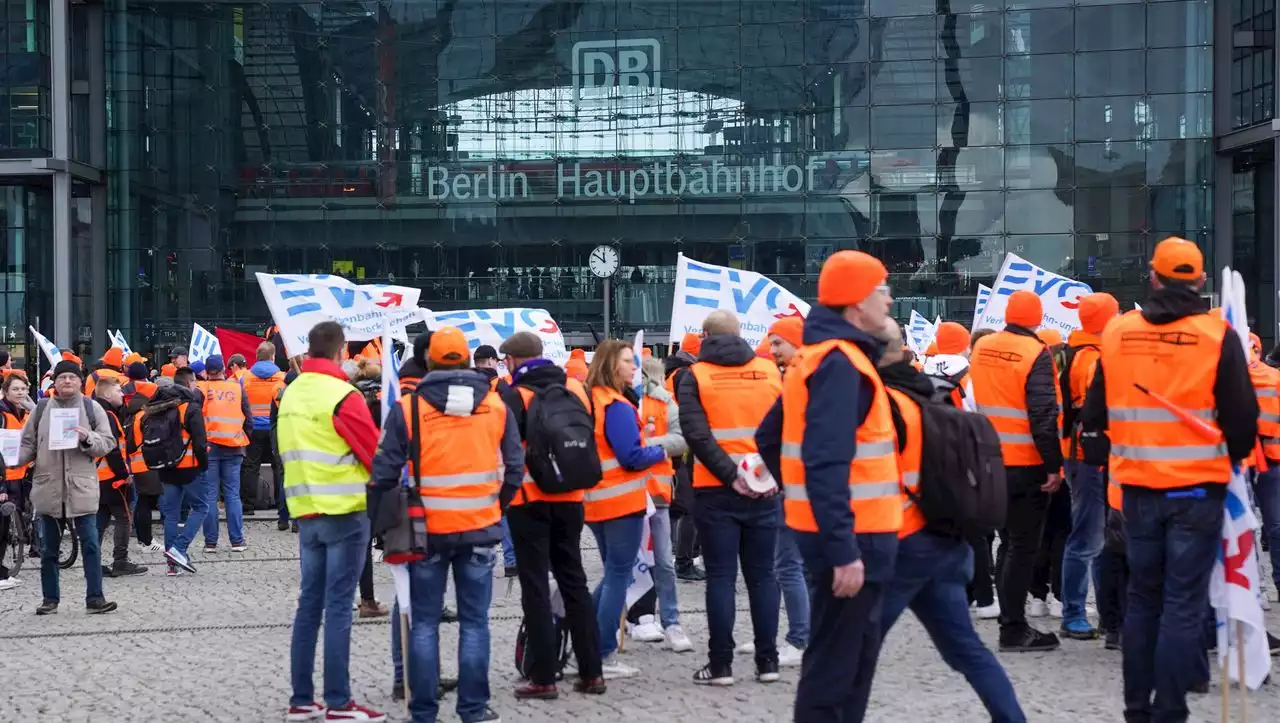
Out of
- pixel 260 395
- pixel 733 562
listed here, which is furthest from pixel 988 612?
pixel 260 395

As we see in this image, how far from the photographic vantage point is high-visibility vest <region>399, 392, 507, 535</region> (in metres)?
6.95

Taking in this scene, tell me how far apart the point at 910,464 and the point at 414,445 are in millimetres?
2460

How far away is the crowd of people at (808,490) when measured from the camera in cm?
546

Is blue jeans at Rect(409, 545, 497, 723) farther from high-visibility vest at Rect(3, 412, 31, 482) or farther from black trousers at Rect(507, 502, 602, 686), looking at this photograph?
high-visibility vest at Rect(3, 412, 31, 482)

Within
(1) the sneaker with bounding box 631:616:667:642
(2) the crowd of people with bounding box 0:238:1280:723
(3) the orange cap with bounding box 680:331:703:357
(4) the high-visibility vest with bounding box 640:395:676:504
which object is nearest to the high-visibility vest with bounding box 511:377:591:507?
(2) the crowd of people with bounding box 0:238:1280:723

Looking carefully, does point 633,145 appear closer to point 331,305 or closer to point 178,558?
point 178,558

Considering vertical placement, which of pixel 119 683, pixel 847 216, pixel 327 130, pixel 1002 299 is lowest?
pixel 119 683

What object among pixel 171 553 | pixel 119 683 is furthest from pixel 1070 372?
pixel 171 553

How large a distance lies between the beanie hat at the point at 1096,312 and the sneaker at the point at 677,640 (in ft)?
9.62

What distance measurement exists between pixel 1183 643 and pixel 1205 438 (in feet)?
2.73

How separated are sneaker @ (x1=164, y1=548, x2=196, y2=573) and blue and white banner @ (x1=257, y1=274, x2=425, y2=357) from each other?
4.45 meters

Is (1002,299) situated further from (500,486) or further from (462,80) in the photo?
(462,80)

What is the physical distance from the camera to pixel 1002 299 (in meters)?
12.7

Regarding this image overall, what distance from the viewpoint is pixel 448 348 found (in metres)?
7.04
